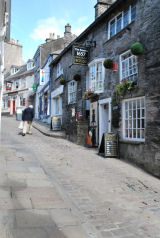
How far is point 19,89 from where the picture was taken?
33.2m

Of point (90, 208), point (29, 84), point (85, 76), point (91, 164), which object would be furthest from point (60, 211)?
point (29, 84)

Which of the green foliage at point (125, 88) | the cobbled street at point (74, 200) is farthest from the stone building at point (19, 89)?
the cobbled street at point (74, 200)

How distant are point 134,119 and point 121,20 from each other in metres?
4.55

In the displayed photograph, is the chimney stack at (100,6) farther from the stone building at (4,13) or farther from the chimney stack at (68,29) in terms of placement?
the chimney stack at (68,29)

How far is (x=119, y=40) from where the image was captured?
10031mm

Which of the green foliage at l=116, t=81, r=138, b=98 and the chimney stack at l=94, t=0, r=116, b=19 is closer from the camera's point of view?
the green foliage at l=116, t=81, r=138, b=98

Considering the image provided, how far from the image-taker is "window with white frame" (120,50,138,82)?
901cm

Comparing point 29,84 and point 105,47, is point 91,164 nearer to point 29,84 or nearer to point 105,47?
point 105,47

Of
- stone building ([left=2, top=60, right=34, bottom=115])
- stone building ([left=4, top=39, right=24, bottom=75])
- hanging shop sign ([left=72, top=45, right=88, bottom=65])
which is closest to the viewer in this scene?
hanging shop sign ([left=72, top=45, right=88, bottom=65])

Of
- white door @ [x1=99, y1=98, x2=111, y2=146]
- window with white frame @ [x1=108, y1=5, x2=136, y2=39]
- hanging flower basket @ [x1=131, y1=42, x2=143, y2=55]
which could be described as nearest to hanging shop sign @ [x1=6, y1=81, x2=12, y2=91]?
white door @ [x1=99, y1=98, x2=111, y2=146]

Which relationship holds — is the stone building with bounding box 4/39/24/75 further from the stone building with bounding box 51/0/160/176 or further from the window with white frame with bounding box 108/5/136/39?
the window with white frame with bounding box 108/5/136/39

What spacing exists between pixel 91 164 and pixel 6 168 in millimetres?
2986

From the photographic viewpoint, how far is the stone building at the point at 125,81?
780 centimetres

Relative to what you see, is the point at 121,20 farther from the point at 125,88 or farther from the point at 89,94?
the point at 89,94
